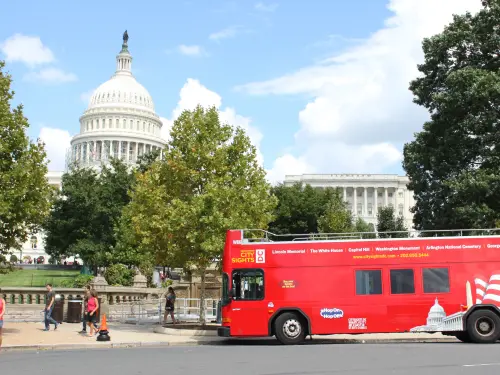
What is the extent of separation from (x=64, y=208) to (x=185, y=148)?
45824 millimetres

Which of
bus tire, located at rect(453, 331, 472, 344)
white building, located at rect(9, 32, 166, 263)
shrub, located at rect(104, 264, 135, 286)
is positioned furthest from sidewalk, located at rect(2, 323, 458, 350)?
white building, located at rect(9, 32, 166, 263)

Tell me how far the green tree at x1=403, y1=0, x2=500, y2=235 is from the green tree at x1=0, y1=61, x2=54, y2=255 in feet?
65.9

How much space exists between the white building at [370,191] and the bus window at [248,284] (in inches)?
5400

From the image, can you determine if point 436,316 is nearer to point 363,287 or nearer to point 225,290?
point 363,287

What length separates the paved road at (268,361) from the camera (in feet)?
43.5

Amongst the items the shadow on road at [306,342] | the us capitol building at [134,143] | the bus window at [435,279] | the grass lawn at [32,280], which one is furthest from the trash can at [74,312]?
the us capitol building at [134,143]

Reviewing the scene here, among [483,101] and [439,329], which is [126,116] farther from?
[439,329]

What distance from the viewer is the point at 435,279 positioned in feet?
68.3

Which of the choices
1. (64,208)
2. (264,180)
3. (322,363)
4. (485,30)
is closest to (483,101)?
(485,30)

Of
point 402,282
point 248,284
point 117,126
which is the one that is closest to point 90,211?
point 248,284

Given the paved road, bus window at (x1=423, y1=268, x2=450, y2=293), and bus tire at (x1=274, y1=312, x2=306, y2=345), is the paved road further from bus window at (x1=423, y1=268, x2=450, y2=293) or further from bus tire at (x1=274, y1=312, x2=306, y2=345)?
bus window at (x1=423, y1=268, x2=450, y2=293)

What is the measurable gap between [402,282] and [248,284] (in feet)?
16.0

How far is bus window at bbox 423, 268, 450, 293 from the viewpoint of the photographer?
20750 millimetres

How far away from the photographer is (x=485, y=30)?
1375 inches
